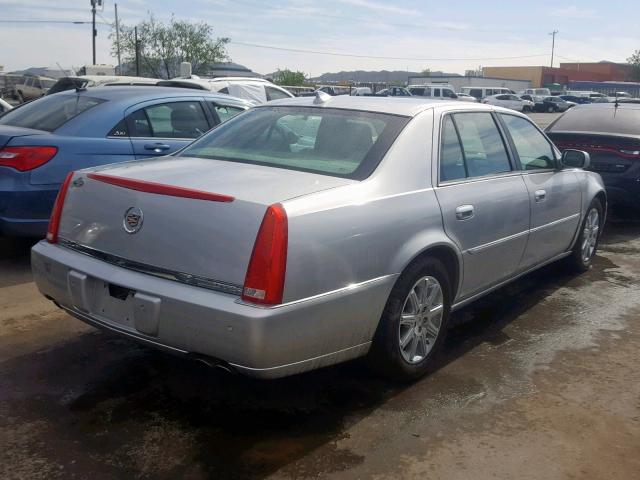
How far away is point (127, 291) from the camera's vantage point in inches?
128

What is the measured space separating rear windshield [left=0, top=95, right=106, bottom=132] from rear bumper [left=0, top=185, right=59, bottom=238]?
690 mm

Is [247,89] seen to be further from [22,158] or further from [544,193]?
[544,193]

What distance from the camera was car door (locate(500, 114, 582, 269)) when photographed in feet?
16.2

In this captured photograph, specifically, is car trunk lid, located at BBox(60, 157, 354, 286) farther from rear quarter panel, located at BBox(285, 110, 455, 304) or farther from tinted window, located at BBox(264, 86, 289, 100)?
tinted window, located at BBox(264, 86, 289, 100)

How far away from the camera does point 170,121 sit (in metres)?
6.61

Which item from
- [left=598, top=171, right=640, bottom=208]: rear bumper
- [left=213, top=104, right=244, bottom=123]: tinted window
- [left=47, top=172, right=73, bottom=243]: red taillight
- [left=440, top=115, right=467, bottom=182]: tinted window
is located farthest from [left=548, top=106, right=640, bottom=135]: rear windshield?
[left=47, top=172, right=73, bottom=243]: red taillight

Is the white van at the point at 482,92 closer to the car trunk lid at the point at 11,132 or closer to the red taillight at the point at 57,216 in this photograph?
the car trunk lid at the point at 11,132

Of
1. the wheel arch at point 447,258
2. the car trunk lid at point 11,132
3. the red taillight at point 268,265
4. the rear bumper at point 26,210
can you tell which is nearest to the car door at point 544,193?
the wheel arch at point 447,258

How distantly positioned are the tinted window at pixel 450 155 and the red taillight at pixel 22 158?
3.26 metres

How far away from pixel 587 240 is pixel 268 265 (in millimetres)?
4154

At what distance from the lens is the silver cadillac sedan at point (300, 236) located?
118 inches

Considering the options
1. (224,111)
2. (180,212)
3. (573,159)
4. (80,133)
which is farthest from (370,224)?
(224,111)

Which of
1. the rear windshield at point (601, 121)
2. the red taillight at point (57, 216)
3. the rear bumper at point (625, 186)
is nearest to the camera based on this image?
the red taillight at point (57, 216)

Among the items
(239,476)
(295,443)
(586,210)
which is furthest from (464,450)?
(586,210)
